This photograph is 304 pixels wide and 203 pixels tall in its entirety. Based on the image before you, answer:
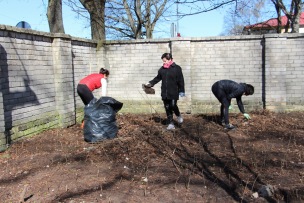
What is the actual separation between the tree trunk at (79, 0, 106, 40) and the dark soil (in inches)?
202

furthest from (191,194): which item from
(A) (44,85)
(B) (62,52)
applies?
(B) (62,52)

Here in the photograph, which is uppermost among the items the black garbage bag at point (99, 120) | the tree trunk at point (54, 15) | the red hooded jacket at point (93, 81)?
the tree trunk at point (54, 15)

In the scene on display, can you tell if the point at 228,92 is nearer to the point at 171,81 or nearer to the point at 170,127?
the point at 171,81

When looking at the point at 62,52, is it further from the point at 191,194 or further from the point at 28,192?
the point at 191,194

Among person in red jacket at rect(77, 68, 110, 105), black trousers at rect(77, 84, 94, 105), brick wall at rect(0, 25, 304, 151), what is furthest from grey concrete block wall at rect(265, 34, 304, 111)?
black trousers at rect(77, 84, 94, 105)

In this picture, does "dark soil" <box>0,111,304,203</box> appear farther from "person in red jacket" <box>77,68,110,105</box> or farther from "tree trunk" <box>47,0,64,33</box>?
"tree trunk" <box>47,0,64,33</box>

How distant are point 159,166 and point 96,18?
781 centimetres

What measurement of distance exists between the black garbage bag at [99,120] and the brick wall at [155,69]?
118 cm

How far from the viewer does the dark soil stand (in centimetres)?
370

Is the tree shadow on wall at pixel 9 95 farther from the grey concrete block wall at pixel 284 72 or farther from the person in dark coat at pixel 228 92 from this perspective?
the grey concrete block wall at pixel 284 72

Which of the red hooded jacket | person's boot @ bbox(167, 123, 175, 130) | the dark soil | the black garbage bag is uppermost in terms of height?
the red hooded jacket

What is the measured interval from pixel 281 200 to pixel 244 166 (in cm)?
101

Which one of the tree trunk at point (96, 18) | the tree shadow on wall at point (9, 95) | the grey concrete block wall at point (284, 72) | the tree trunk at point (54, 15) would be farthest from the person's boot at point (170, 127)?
the tree trunk at point (96, 18)

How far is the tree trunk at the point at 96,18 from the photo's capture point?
11.2 meters
